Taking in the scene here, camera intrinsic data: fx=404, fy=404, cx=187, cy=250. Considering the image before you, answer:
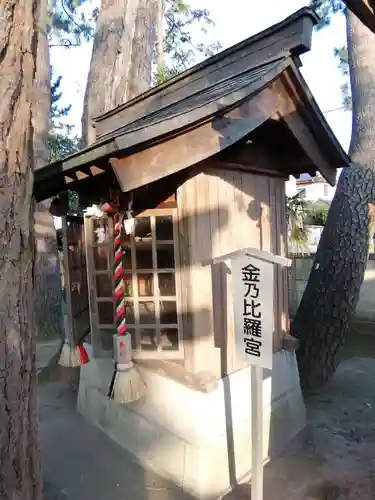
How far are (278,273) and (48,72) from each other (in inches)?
375

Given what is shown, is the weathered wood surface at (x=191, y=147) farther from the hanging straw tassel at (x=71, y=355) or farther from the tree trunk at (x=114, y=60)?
the tree trunk at (x=114, y=60)

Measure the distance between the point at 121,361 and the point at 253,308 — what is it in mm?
1521

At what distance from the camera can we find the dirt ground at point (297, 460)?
13.1 feet

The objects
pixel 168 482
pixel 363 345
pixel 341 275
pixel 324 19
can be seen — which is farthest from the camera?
pixel 324 19

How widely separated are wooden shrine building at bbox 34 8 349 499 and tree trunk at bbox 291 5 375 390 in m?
1.51

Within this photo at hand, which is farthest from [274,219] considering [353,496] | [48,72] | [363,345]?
[48,72]

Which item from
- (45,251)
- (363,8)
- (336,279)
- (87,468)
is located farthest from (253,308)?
(45,251)

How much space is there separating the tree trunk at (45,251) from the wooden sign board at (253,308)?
27.1 ft

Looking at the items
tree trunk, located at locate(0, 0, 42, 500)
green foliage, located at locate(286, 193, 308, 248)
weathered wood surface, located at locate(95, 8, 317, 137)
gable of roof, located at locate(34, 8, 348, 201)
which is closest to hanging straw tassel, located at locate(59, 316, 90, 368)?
gable of roof, located at locate(34, 8, 348, 201)

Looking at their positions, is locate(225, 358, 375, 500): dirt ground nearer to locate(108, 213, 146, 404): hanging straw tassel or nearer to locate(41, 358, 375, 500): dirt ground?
locate(41, 358, 375, 500): dirt ground

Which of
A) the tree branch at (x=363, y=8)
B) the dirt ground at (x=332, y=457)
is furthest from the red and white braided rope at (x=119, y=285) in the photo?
the tree branch at (x=363, y=8)

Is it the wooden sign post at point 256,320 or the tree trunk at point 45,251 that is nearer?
the wooden sign post at point 256,320

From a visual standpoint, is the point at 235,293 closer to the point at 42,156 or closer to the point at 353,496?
the point at 353,496

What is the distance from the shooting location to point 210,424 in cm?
398
